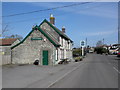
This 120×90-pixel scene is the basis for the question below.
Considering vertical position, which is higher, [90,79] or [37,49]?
[37,49]

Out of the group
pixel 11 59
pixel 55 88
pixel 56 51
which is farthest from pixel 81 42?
pixel 55 88

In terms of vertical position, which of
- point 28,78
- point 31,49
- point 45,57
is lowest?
point 28,78

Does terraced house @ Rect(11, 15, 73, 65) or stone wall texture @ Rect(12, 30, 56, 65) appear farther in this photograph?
stone wall texture @ Rect(12, 30, 56, 65)

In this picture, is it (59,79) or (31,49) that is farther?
(31,49)

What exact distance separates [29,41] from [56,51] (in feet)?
14.0

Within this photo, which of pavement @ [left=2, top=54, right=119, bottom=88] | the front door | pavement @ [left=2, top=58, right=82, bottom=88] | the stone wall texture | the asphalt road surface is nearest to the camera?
the asphalt road surface

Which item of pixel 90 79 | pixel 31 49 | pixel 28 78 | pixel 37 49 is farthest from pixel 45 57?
pixel 90 79

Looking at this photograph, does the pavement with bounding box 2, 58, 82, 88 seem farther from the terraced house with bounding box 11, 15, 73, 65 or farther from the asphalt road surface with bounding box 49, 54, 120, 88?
the terraced house with bounding box 11, 15, 73, 65

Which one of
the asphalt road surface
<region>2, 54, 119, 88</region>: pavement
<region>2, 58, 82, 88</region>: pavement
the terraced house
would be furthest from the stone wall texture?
the asphalt road surface

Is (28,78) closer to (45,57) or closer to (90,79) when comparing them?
(90,79)

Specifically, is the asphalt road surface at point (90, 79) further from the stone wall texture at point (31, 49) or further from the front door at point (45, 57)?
the stone wall texture at point (31, 49)

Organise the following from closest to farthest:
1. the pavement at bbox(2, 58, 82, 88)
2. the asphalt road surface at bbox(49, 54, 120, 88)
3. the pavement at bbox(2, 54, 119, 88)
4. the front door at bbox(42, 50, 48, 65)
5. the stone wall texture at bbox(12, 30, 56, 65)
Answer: the asphalt road surface at bbox(49, 54, 120, 88) < the pavement at bbox(2, 54, 119, 88) < the pavement at bbox(2, 58, 82, 88) < the front door at bbox(42, 50, 48, 65) < the stone wall texture at bbox(12, 30, 56, 65)

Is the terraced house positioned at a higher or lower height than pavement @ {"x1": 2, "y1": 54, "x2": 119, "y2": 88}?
higher

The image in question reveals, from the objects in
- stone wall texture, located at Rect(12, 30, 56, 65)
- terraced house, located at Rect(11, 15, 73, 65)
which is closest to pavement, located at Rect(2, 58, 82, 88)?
terraced house, located at Rect(11, 15, 73, 65)
